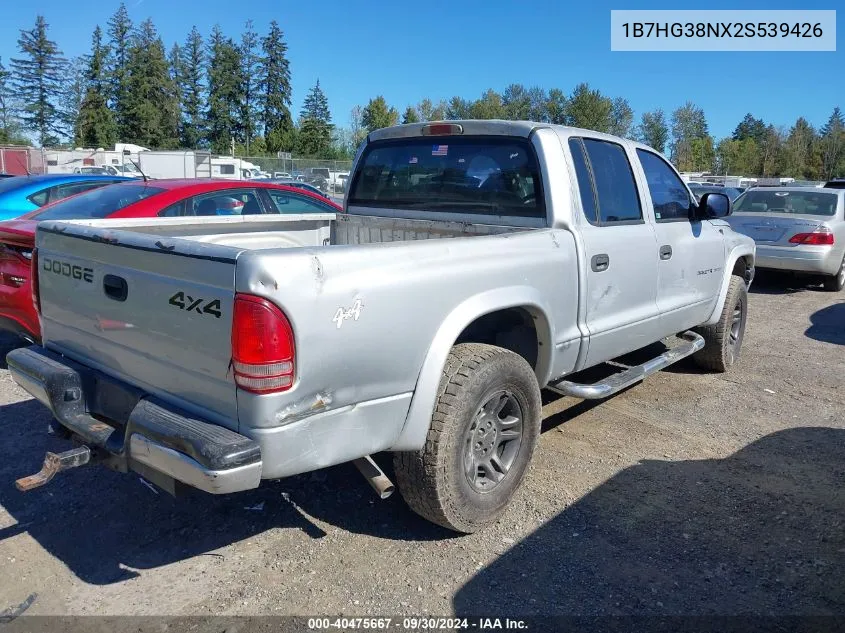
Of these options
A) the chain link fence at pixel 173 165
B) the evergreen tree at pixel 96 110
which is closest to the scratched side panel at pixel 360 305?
the chain link fence at pixel 173 165

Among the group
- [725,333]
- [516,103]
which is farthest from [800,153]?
[725,333]

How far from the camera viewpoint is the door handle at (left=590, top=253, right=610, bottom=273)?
153 inches

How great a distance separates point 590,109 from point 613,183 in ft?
198

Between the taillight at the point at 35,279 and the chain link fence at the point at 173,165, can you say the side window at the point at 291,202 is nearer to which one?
the taillight at the point at 35,279

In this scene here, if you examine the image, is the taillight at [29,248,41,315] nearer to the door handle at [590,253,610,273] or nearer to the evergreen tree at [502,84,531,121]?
the door handle at [590,253,610,273]

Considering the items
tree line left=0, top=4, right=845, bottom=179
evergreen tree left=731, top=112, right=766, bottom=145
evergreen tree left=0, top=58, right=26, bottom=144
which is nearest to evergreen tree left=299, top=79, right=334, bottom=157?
tree line left=0, top=4, right=845, bottom=179

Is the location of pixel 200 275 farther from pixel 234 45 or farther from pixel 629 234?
pixel 234 45

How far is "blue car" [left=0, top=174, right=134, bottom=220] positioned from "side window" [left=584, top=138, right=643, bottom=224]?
22.6 feet

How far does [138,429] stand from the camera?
2605 mm

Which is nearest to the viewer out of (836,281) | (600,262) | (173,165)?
(600,262)

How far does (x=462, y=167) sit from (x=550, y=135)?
23.9 inches

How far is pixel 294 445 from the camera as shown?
248 cm

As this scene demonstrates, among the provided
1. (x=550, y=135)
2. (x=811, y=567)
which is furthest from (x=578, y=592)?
(x=550, y=135)

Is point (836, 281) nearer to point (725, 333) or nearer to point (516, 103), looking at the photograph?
point (725, 333)
